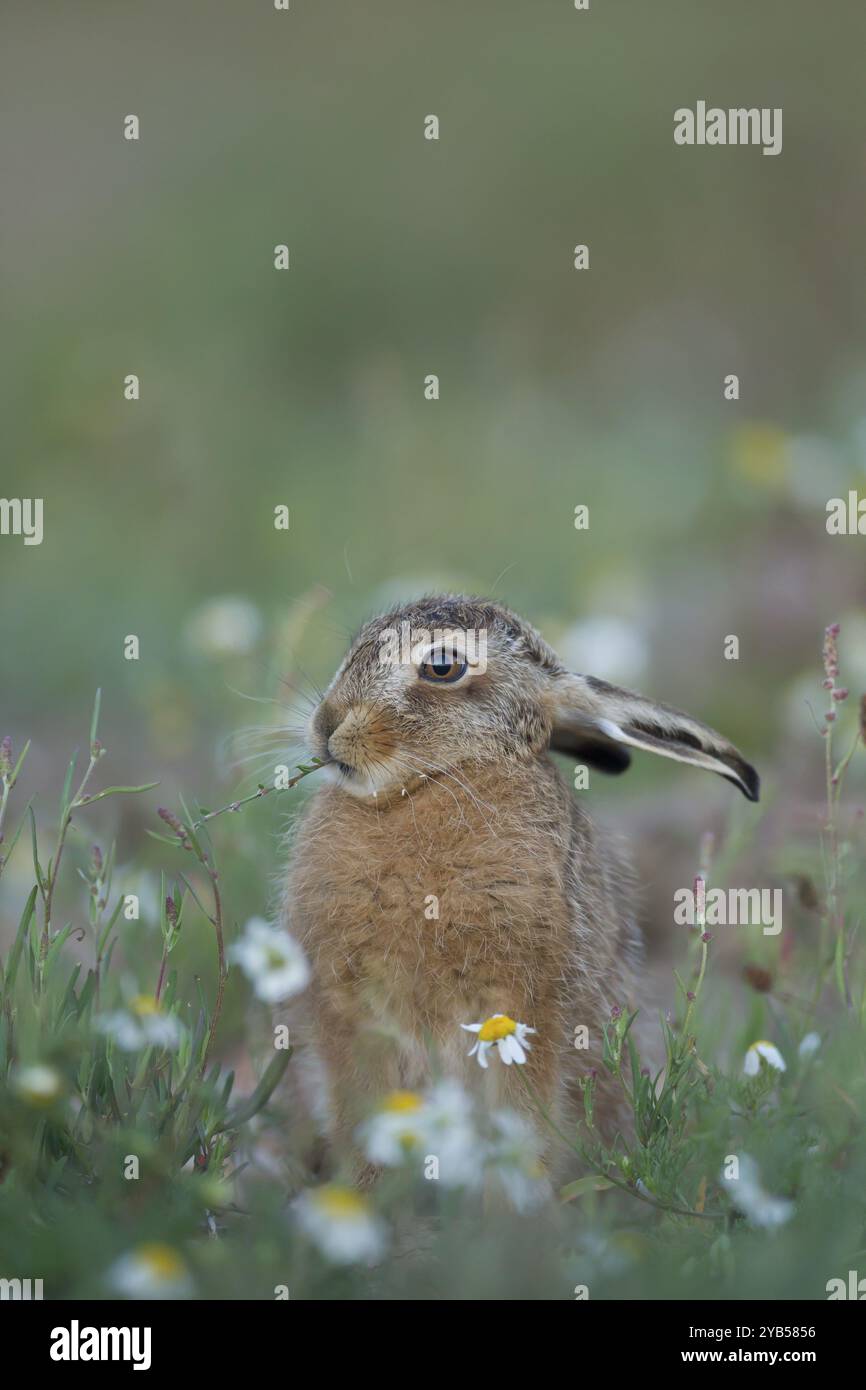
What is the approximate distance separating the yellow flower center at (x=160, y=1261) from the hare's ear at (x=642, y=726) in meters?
1.89

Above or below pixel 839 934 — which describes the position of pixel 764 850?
above

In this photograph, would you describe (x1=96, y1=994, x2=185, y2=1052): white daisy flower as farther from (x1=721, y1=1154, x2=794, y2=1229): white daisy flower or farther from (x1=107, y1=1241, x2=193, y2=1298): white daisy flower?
(x1=721, y1=1154, x2=794, y2=1229): white daisy flower

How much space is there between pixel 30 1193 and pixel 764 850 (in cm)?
363

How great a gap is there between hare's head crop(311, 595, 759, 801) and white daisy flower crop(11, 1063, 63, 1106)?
1.25 metres

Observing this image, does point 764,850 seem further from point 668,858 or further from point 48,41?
point 48,41

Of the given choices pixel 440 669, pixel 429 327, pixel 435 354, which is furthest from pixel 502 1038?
pixel 429 327

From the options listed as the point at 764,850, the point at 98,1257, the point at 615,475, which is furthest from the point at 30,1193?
the point at 615,475

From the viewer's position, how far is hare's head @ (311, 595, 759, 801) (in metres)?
3.88

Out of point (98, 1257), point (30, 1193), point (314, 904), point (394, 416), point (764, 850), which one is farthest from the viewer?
point (394, 416)

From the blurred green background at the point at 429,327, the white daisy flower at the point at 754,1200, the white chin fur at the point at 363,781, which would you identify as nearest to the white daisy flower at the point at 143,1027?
the white chin fur at the point at 363,781

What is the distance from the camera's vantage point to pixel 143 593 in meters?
8.41

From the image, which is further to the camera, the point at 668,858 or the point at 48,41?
the point at 48,41

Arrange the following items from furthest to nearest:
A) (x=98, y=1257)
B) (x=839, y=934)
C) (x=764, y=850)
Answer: (x=764, y=850) < (x=839, y=934) < (x=98, y=1257)

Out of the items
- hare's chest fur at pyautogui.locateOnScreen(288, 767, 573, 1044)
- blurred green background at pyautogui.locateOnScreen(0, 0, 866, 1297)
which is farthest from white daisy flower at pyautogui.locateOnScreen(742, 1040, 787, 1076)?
blurred green background at pyautogui.locateOnScreen(0, 0, 866, 1297)
